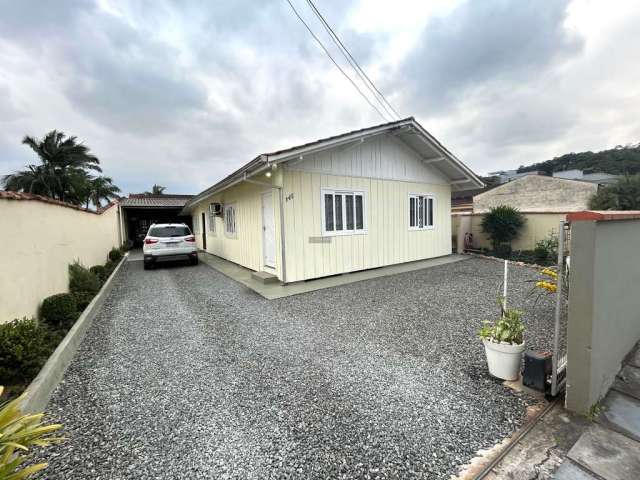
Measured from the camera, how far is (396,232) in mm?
8609

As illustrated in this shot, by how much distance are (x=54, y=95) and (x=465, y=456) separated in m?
12.9

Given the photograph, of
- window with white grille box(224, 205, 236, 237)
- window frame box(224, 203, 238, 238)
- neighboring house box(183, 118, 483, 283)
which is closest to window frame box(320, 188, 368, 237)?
neighboring house box(183, 118, 483, 283)

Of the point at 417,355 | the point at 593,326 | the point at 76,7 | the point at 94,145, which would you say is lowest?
the point at 417,355

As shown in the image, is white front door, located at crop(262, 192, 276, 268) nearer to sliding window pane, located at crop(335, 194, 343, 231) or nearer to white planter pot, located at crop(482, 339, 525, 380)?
sliding window pane, located at crop(335, 194, 343, 231)

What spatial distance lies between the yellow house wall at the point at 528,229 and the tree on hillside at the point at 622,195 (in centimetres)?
290

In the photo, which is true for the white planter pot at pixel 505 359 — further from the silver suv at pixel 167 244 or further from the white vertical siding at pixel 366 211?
the silver suv at pixel 167 244

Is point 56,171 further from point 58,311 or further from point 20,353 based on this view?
point 20,353

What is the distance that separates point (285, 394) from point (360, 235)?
18.5ft

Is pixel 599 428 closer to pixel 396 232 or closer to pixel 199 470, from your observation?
pixel 199 470

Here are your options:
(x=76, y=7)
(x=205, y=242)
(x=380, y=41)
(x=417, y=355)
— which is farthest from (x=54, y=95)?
(x=417, y=355)

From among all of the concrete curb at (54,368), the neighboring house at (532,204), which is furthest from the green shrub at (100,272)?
the neighboring house at (532,204)

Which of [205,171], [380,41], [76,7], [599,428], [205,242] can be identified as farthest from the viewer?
[205,171]

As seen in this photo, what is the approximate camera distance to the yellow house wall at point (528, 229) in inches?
414

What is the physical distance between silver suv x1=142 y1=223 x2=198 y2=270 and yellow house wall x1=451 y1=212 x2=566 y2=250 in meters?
10.9
